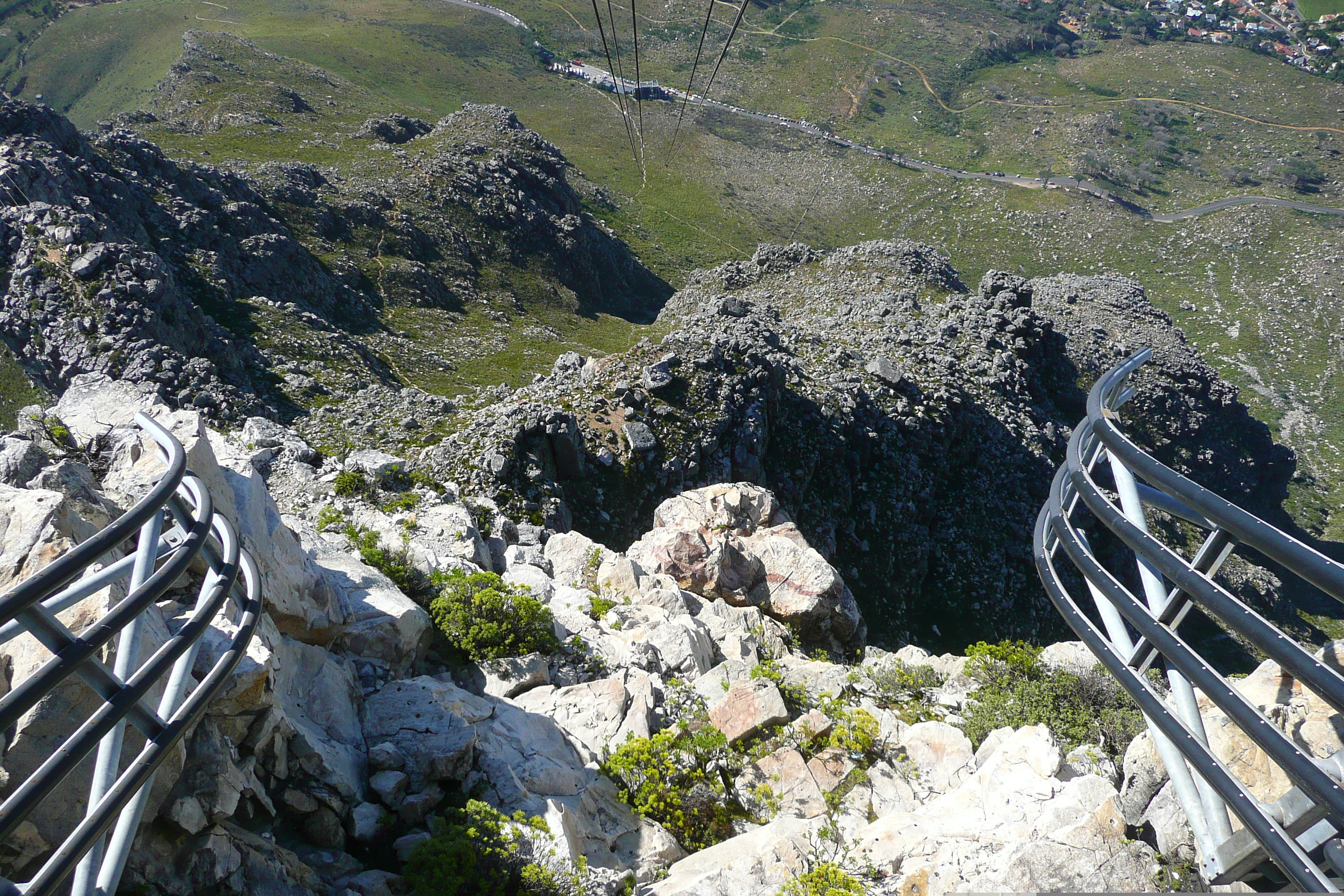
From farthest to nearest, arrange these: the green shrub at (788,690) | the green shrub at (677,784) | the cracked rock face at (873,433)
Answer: the cracked rock face at (873,433), the green shrub at (788,690), the green shrub at (677,784)

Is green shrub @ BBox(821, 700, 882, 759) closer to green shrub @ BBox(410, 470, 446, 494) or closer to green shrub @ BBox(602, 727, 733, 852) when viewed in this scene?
green shrub @ BBox(602, 727, 733, 852)

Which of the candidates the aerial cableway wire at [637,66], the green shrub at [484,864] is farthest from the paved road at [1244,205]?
the green shrub at [484,864]

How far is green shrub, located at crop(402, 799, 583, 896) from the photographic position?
627 cm

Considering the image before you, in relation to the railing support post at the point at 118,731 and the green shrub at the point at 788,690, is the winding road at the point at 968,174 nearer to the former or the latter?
the green shrub at the point at 788,690

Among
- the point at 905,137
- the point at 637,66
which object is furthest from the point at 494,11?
the point at 637,66

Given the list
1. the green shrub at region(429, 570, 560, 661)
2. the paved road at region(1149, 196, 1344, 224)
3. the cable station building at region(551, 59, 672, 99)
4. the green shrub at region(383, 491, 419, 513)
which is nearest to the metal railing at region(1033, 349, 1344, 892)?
the green shrub at region(429, 570, 560, 661)

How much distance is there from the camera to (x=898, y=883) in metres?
6.57

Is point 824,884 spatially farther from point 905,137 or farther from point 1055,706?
point 905,137

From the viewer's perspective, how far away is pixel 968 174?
132 meters

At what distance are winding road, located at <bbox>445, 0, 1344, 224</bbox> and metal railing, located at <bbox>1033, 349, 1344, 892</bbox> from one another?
114 m

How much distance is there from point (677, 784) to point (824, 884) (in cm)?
268

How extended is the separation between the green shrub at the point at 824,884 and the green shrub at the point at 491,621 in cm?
597

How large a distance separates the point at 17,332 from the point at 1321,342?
130 m

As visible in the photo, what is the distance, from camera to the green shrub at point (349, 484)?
16250 mm
